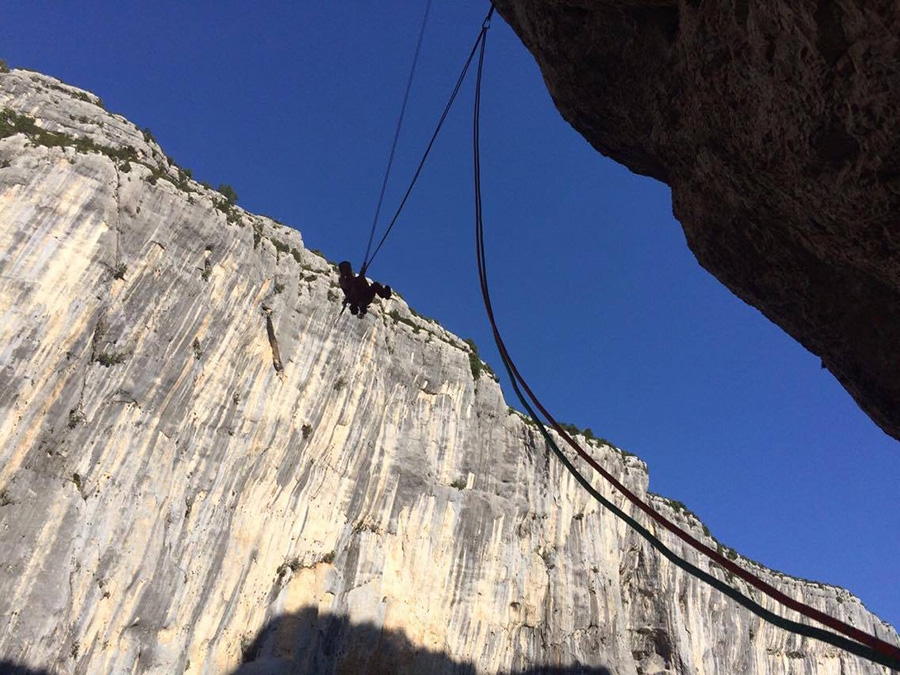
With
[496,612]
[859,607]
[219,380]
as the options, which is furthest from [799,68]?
[859,607]

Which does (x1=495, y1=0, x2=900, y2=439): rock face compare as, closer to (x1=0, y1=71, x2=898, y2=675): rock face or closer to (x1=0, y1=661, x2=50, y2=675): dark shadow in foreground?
(x1=0, y1=71, x2=898, y2=675): rock face

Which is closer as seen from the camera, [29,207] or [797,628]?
[797,628]

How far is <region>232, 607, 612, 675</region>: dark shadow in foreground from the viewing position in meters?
29.3

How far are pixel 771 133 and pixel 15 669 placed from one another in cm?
2837

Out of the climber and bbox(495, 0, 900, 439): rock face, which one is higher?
the climber

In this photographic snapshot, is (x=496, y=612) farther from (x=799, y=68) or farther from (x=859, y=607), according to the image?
(x=859, y=607)

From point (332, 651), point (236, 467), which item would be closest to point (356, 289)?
point (236, 467)

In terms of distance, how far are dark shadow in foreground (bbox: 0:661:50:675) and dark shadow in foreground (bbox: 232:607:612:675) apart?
31.1 feet

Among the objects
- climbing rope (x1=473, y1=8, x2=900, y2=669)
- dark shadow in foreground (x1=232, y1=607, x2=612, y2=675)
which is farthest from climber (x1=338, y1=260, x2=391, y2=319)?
dark shadow in foreground (x1=232, y1=607, x2=612, y2=675)

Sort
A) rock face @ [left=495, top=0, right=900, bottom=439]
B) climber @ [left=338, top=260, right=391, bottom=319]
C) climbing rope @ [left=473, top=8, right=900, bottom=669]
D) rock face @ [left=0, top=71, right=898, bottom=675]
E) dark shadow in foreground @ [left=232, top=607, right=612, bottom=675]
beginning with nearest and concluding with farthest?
climbing rope @ [left=473, top=8, right=900, bottom=669]
rock face @ [left=495, top=0, right=900, bottom=439]
climber @ [left=338, top=260, right=391, bottom=319]
rock face @ [left=0, top=71, right=898, bottom=675]
dark shadow in foreground @ [left=232, top=607, right=612, bottom=675]

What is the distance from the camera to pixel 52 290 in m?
26.2

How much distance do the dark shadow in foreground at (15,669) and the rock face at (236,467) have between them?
215 millimetres

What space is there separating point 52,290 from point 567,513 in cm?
3865

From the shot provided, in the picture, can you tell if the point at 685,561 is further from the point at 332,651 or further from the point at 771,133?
the point at 332,651
